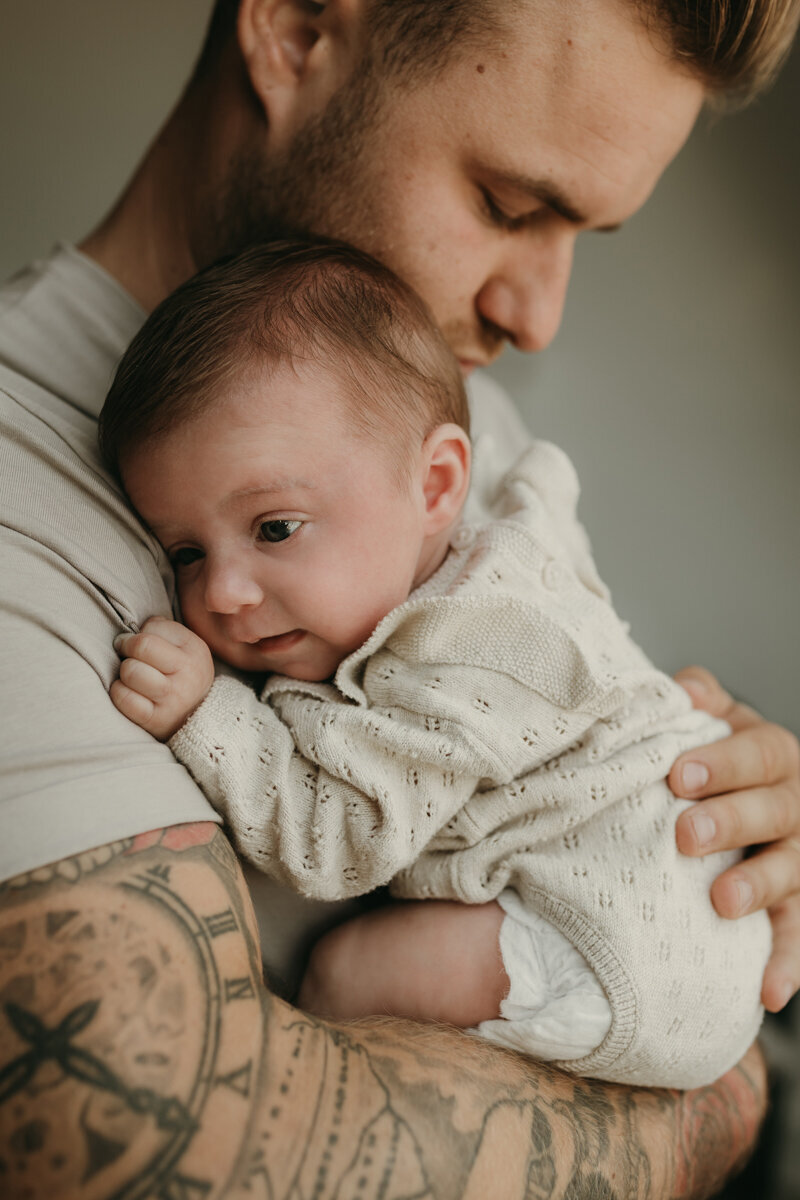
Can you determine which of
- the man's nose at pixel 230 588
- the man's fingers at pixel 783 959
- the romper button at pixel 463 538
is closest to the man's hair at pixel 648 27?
the romper button at pixel 463 538

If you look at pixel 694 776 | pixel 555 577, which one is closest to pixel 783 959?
pixel 694 776

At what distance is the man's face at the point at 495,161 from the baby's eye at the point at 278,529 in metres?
0.51

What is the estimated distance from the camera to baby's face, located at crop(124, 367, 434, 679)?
976 millimetres

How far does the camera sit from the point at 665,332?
254 cm

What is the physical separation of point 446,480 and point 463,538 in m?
0.08

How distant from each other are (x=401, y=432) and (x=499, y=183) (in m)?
0.44

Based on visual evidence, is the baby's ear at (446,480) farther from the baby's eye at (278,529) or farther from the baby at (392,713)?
the baby's eye at (278,529)

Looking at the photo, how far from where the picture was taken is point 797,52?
7.42 feet

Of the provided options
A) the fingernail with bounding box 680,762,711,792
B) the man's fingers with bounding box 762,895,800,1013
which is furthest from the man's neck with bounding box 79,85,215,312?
the man's fingers with bounding box 762,895,800,1013

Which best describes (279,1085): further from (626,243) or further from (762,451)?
(626,243)

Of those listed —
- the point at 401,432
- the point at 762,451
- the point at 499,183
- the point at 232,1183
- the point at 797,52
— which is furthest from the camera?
the point at 762,451

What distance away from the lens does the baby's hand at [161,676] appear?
86cm

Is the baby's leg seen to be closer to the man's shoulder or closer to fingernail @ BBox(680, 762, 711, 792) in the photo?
fingernail @ BBox(680, 762, 711, 792)

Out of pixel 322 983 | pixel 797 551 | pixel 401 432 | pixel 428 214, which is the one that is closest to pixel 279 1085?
pixel 322 983
